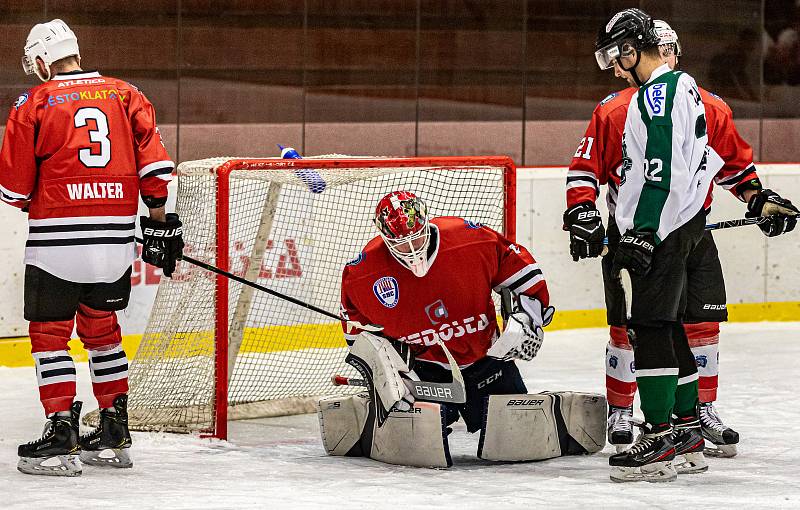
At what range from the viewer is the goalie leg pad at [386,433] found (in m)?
4.23

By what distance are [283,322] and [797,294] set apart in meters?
2.89

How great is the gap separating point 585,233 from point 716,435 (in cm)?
79

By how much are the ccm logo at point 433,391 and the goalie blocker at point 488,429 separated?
0.28 feet

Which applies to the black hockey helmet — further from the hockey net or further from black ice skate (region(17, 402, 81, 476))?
black ice skate (region(17, 402, 81, 476))

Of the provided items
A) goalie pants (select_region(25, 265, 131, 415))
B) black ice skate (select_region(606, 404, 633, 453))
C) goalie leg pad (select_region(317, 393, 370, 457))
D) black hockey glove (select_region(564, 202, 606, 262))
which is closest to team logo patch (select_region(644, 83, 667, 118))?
black hockey glove (select_region(564, 202, 606, 262))

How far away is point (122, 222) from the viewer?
165 inches

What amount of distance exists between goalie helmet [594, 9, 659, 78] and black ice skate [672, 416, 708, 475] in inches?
37.2

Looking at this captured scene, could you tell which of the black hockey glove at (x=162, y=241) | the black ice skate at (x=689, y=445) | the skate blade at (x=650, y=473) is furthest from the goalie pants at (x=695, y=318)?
the black hockey glove at (x=162, y=241)

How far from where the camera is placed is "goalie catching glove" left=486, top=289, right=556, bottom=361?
167 inches

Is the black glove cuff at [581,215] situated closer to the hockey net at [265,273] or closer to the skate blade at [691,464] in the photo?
the skate blade at [691,464]

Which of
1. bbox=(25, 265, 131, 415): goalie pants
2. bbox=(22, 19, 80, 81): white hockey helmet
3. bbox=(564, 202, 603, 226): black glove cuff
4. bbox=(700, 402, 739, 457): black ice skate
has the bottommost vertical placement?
Result: bbox=(700, 402, 739, 457): black ice skate

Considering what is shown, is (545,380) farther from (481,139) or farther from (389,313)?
(481,139)

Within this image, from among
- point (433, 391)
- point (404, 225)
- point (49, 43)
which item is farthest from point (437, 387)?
point (49, 43)

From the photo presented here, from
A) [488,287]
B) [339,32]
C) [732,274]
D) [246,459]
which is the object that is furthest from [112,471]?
[339,32]
